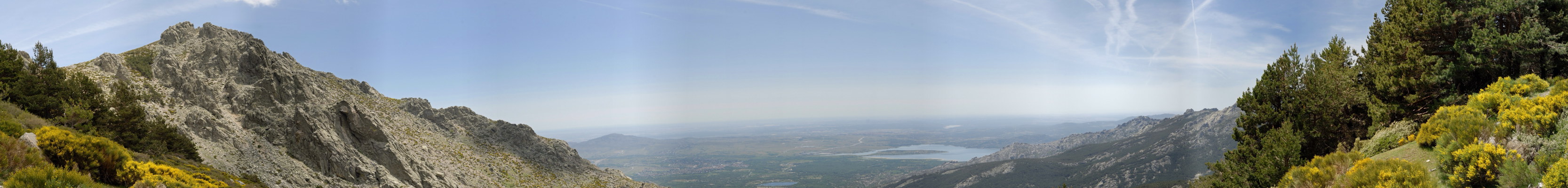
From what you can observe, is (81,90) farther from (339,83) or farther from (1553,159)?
(1553,159)

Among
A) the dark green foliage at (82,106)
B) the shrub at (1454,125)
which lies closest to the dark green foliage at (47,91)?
the dark green foliage at (82,106)

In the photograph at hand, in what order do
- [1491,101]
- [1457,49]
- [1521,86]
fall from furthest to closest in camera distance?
[1457,49] → [1521,86] → [1491,101]

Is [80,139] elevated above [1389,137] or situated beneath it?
elevated above

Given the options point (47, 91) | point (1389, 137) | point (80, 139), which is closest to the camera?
point (80, 139)

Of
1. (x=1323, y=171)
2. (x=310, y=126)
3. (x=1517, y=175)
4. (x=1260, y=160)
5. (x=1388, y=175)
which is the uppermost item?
(x=310, y=126)

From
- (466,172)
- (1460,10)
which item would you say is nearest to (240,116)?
(466,172)

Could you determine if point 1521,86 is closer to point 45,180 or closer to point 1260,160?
point 1260,160

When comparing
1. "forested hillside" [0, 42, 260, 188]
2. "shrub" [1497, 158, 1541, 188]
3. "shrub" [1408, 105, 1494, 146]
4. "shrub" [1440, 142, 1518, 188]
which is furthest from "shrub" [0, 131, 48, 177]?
"shrub" [1408, 105, 1494, 146]

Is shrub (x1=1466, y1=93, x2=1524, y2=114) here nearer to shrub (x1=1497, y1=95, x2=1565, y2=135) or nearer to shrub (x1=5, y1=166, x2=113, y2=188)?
shrub (x1=1497, y1=95, x2=1565, y2=135)

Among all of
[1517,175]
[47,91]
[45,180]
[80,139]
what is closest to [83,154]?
[80,139]
